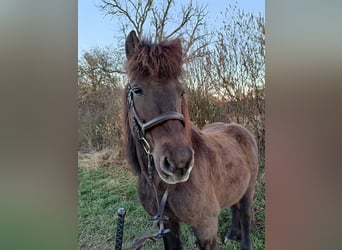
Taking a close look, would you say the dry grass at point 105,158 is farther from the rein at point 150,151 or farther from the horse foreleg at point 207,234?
the horse foreleg at point 207,234

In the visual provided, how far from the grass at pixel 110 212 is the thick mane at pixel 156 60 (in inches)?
13.3

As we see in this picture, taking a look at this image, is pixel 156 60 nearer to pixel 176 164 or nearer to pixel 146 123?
pixel 146 123

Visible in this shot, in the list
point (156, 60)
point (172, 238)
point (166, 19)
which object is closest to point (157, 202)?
point (172, 238)

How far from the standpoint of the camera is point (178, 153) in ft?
3.12

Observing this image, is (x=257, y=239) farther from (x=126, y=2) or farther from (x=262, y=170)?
(x=126, y=2)

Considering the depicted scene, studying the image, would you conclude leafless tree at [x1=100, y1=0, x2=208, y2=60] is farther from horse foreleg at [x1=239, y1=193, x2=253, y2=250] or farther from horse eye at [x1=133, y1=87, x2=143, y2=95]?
horse foreleg at [x1=239, y1=193, x2=253, y2=250]

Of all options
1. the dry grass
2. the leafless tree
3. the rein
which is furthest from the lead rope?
the leafless tree

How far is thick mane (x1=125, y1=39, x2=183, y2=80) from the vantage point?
3.26ft

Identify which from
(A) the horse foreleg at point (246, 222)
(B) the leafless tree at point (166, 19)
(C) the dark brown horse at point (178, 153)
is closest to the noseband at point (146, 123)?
(C) the dark brown horse at point (178, 153)

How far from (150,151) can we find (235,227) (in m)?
0.39

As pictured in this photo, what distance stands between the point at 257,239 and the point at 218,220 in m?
0.13

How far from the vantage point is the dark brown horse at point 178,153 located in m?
0.98
